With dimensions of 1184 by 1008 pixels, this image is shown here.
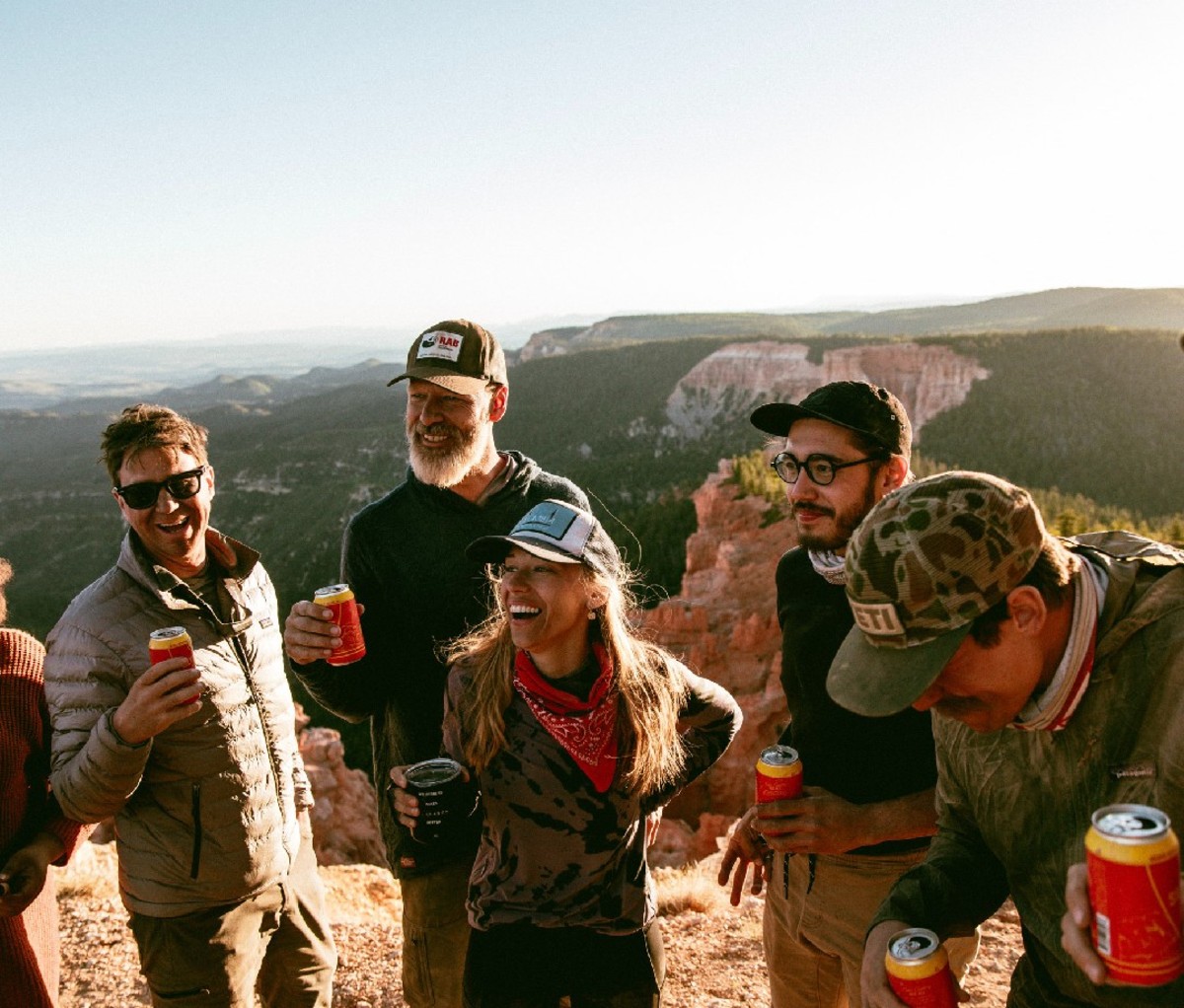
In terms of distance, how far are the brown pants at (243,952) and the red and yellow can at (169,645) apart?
3.60ft

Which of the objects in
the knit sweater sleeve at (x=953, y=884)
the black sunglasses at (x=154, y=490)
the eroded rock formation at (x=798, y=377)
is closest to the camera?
the knit sweater sleeve at (x=953, y=884)

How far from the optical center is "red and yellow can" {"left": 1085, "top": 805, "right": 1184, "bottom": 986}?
1.58 metres

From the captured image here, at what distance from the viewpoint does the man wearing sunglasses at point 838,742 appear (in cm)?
291

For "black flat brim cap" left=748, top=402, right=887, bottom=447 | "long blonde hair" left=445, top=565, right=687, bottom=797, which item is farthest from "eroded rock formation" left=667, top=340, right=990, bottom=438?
"long blonde hair" left=445, top=565, right=687, bottom=797

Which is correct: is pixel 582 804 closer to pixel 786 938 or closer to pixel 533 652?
pixel 533 652

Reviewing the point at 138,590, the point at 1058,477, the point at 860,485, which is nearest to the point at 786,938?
the point at 860,485

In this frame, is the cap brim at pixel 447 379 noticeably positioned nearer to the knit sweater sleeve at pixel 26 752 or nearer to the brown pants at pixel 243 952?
the knit sweater sleeve at pixel 26 752

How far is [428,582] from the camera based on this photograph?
3.62m

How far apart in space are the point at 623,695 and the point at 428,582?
3.60 ft

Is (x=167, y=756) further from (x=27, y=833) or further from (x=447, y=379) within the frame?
(x=447, y=379)

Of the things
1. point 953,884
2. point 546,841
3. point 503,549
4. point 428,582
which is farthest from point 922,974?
point 428,582

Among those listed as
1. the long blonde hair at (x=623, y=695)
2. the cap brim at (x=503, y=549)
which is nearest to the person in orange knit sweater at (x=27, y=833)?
the long blonde hair at (x=623, y=695)

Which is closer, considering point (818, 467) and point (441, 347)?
point (818, 467)

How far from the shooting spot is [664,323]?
16175cm
